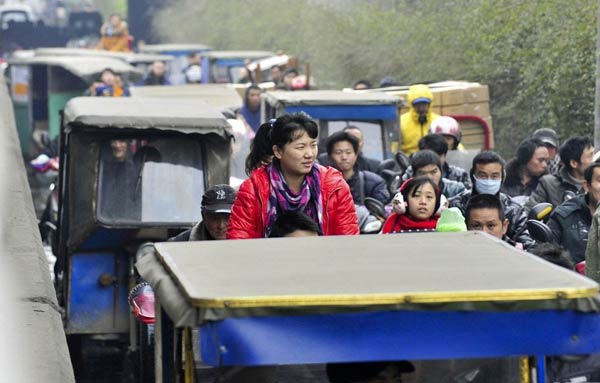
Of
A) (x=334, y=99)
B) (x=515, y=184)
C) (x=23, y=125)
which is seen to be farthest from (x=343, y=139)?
(x=23, y=125)

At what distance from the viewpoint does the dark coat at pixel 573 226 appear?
9727 millimetres

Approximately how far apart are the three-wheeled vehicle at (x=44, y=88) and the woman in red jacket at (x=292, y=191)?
20.6 metres

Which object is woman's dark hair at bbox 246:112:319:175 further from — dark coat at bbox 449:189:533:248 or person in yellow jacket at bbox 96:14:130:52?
person in yellow jacket at bbox 96:14:130:52

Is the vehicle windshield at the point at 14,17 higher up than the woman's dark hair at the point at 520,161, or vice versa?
the woman's dark hair at the point at 520,161

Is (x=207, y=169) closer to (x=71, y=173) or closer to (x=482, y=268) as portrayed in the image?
(x=71, y=173)

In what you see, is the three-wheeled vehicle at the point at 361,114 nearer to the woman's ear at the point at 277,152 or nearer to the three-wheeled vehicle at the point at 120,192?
the three-wheeled vehicle at the point at 120,192

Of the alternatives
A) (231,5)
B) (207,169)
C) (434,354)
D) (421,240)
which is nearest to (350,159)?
(207,169)

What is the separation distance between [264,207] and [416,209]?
5.26 ft

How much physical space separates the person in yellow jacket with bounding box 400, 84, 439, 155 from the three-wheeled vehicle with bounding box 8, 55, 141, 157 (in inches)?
482

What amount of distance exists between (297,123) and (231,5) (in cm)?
4656

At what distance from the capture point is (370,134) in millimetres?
16078

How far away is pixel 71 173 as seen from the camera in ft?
37.2

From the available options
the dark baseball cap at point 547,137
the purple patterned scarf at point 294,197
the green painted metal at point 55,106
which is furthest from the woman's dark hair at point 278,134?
the green painted metal at point 55,106

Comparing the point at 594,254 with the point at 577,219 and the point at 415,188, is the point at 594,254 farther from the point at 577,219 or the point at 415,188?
the point at 577,219
